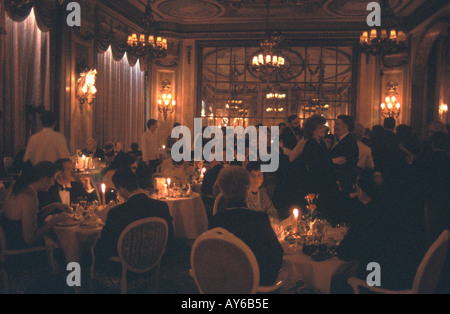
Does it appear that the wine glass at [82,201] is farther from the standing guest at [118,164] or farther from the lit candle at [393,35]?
the lit candle at [393,35]

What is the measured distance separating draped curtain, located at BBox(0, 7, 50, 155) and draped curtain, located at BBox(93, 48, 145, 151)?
177cm

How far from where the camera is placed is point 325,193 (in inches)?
149

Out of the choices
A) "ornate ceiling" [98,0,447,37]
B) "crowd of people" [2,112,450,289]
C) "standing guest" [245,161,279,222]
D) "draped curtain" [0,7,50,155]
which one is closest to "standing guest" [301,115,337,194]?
"crowd of people" [2,112,450,289]

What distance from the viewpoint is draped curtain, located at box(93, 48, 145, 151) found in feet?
30.2

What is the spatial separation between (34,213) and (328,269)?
93.8 inches

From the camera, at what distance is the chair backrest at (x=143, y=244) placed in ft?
9.69

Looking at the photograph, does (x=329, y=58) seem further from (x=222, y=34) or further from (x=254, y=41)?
(x=222, y=34)

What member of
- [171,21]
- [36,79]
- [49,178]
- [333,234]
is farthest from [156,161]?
[333,234]

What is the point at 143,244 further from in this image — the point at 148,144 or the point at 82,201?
the point at 148,144

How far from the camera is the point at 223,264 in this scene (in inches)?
92.1

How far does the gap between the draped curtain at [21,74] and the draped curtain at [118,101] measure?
A: 69.8 inches

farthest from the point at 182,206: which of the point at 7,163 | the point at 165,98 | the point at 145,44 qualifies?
the point at 165,98

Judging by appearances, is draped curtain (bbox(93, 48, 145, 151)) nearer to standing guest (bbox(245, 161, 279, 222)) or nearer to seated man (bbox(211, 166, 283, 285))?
standing guest (bbox(245, 161, 279, 222))
